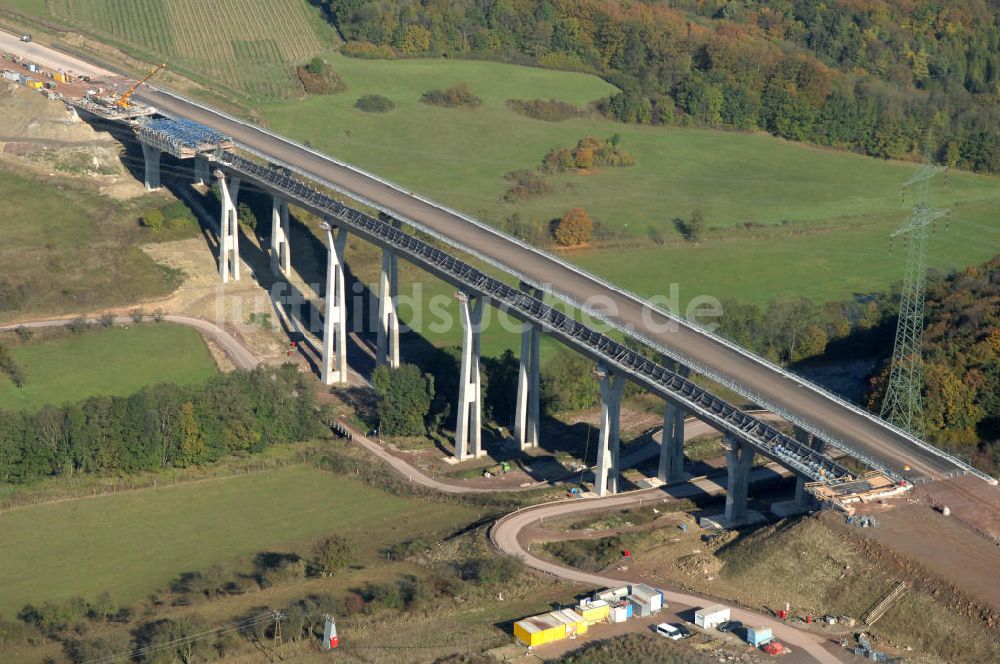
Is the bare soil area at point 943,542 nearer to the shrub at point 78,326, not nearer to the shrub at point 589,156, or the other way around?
the shrub at point 78,326

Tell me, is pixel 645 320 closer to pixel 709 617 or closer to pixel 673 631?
pixel 709 617

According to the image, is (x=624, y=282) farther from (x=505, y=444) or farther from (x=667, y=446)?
(x=667, y=446)

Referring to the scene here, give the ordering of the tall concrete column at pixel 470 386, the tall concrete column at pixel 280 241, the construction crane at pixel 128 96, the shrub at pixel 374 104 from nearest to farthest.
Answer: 1. the tall concrete column at pixel 470 386
2. the tall concrete column at pixel 280 241
3. the construction crane at pixel 128 96
4. the shrub at pixel 374 104

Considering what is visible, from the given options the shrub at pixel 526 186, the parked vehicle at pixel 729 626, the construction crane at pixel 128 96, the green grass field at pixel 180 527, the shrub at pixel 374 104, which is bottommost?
the green grass field at pixel 180 527

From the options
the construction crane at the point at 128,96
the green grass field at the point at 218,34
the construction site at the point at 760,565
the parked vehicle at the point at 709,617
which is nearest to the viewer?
the construction site at the point at 760,565

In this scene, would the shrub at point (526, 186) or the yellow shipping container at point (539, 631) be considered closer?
the yellow shipping container at point (539, 631)

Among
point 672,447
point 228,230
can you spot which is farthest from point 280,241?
point 672,447

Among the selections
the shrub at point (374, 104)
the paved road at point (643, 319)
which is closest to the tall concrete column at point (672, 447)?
the paved road at point (643, 319)

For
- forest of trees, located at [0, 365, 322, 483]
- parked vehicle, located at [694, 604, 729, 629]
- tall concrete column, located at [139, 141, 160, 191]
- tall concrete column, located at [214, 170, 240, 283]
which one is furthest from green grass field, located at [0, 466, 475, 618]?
tall concrete column, located at [139, 141, 160, 191]

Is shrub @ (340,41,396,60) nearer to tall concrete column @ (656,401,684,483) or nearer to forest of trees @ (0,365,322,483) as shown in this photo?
forest of trees @ (0,365,322,483)
